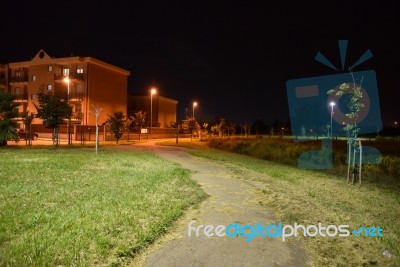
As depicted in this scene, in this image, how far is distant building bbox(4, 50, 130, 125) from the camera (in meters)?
47.4

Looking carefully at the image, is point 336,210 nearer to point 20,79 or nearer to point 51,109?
point 51,109

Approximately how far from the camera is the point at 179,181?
10953mm

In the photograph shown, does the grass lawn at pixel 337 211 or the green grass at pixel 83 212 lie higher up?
the green grass at pixel 83 212

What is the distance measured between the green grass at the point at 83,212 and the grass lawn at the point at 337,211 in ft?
7.85

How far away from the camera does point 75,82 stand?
48.5m

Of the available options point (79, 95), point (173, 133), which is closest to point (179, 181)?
point (79, 95)

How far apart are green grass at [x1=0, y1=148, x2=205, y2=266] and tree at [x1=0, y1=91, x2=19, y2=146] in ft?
47.0

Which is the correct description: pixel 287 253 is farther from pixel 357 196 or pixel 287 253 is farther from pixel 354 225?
pixel 357 196

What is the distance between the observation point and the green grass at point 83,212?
4677 millimetres

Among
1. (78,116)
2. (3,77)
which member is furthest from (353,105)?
(3,77)

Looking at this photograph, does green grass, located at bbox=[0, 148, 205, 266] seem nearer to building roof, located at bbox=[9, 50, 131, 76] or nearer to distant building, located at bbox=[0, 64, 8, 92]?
building roof, located at bbox=[9, 50, 131, 76]

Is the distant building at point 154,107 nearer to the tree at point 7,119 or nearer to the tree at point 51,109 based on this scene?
the tree at point 7,119

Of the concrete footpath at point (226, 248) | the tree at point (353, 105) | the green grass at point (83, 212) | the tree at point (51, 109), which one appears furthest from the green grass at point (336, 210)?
the tree at point (51, 109)

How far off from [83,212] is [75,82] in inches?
1801
